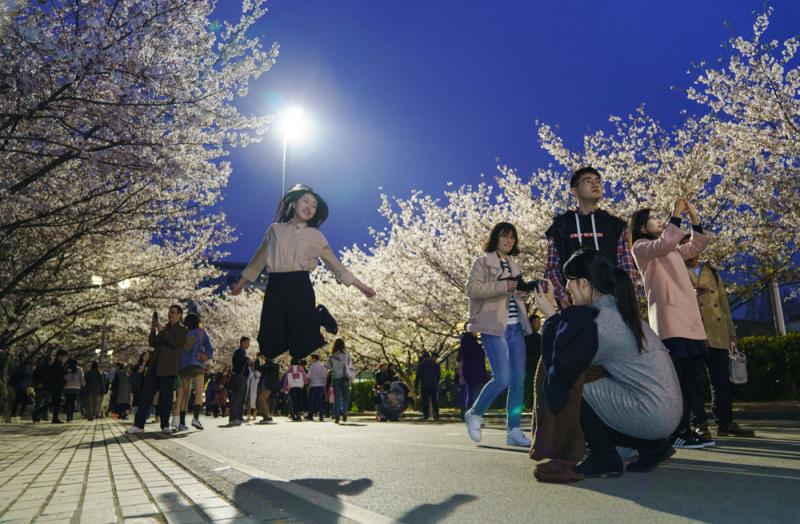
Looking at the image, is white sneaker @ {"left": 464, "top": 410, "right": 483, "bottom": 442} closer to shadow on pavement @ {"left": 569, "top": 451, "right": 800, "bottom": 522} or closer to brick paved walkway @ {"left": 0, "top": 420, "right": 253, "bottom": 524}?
shadow on pavement @ {"left": 569, "top": 451, "right": 800, "bottom": 522}

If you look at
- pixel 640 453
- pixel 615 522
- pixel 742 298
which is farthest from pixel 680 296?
pixel 742 298

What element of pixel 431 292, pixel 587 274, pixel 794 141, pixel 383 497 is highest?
pixel 794 141

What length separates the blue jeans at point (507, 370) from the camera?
6188mm

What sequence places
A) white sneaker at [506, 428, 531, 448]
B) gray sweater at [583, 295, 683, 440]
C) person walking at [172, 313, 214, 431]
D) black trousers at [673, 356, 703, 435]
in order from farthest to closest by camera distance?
person walking at [172, 313, 214, 431], white sneaker at [506, 428, 531, 448], black trousers at [673, 356, 703, 435], gray sweater at [583, 295, 683, 440]

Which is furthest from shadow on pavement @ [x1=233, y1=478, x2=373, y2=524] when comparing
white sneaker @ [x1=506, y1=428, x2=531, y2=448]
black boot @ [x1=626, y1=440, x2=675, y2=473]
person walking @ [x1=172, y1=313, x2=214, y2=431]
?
person walking @ [x1=172, y1=313, x2=214, y2=431]

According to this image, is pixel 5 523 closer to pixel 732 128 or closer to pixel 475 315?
pixel 475 315

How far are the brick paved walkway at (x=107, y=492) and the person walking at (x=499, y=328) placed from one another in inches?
118

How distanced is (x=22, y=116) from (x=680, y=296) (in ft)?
24.7

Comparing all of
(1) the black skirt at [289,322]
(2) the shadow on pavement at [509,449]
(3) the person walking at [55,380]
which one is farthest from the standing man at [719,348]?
(3) the person walking at [55,380]

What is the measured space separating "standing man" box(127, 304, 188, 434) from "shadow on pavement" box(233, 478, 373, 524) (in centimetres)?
654

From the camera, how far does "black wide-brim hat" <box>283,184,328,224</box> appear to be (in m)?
5.70

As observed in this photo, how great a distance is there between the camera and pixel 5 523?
2.86 m

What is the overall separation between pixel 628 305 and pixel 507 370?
278 centimetres

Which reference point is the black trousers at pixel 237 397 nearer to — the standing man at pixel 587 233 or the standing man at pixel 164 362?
the standing man at pixel 164 362
